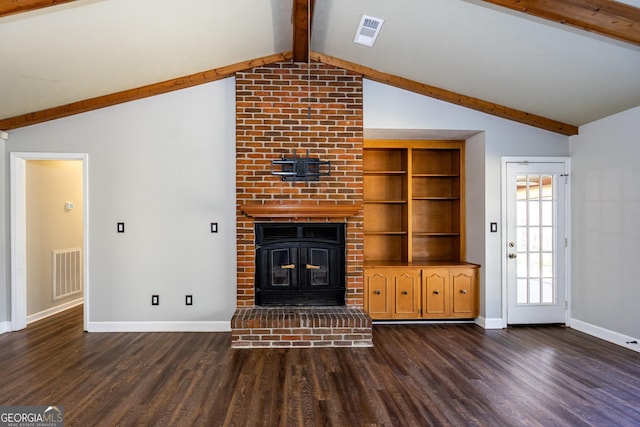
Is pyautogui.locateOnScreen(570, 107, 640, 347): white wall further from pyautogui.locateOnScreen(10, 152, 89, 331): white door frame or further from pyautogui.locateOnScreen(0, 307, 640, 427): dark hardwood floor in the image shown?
pyautogui.locateOnScreen(10, 152, 89, 331): white door frame

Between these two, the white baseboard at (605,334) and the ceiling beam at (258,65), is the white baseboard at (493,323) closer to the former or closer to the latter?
the white baseboard at (605,334)

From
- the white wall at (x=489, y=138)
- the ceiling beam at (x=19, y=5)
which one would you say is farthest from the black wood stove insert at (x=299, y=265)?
the ceiling beam at (x=19, y=5)

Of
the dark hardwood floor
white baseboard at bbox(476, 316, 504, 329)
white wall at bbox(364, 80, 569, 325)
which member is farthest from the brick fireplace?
white baseboard at bbox(476, 316, 504, 329)

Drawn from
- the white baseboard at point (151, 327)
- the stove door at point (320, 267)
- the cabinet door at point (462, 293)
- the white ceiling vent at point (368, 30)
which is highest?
the white ceiling vent at point (368, 30)

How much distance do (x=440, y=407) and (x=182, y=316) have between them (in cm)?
290

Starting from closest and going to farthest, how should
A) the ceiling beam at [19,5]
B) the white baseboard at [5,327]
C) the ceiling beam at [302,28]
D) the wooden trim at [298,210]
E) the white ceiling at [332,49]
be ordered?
1. the ceiling beam at [19,5]
2. the white ceiling at [332,49]
3. the ceiling beam at [302,28]
4. the wooden trim at [298,210]
5. the white baseboard at [5,327]

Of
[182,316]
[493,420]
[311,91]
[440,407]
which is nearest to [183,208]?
[182,316]

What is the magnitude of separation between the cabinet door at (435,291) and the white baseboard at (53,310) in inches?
184

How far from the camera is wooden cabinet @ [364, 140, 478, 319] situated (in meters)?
4.37

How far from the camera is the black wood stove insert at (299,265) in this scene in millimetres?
4043

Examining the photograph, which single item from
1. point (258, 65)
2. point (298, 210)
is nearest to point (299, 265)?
point (298, 210)

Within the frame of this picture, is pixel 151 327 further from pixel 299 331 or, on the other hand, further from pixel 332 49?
pixel 332 49

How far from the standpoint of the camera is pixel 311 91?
4117 millimetres

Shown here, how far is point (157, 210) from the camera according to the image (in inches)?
163
